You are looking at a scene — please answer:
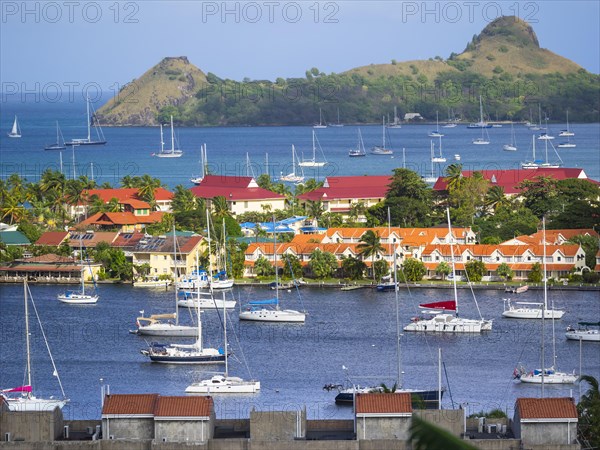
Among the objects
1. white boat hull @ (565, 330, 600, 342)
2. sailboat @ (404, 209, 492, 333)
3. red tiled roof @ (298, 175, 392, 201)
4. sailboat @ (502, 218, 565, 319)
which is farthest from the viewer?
red tiled roof @ (298, 175, 392, 201)

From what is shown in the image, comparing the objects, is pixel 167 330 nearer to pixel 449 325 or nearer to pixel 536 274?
pixel 449 325

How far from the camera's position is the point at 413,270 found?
53.1 meters

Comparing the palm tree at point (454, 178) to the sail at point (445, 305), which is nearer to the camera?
the sail at point (445, 305)

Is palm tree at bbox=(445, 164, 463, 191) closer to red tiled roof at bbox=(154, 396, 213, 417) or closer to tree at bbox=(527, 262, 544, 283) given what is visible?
tree at bbox=(527, 262, 544, 283)

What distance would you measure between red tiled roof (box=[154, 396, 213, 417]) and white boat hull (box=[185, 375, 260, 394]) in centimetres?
1565

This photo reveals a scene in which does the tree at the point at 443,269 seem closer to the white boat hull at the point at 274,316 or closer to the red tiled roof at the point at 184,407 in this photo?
the white boat hull at the point at 274,316

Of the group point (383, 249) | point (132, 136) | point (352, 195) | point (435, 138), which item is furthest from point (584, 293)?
point (132, 136)

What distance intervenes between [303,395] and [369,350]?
6.44 m

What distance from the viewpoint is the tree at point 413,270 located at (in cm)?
5297

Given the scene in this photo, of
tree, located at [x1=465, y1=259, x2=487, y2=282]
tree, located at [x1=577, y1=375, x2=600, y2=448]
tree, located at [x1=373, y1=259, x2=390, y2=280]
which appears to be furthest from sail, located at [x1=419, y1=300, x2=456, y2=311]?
tree, located at [x1=577, y1=375, x2=600, y2=448]

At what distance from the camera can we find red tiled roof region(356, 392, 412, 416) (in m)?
19.0

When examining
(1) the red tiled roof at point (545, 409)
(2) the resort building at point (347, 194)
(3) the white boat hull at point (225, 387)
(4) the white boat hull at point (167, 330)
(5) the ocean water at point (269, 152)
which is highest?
(1) the red tiled roof at point (545, 409)

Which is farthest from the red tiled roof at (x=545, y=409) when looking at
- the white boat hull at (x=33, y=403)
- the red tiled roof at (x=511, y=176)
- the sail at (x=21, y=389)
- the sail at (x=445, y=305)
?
the red tiled roof at (x=511, y=176)

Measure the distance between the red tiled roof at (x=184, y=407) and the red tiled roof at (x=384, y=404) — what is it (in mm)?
1746
